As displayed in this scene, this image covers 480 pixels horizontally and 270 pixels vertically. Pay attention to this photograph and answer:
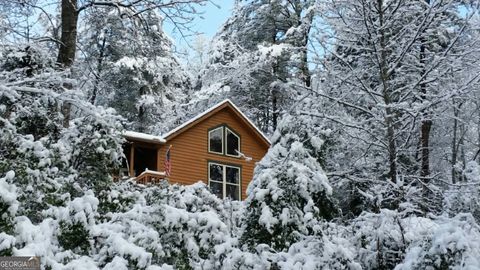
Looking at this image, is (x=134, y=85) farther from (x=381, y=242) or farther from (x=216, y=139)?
(x=381, y=242)

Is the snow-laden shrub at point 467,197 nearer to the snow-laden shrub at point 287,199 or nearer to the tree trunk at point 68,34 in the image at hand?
the snow-laden shrub at point 287,199

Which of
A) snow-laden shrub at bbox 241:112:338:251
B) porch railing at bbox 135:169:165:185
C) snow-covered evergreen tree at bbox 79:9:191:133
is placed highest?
snow-covered evergreen tree at bbox 79:9:191:133

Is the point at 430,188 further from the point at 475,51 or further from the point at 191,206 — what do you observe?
the point at 191,206

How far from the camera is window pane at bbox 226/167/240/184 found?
16688mm

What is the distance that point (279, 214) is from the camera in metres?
4.84

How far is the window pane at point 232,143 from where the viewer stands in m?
17.0

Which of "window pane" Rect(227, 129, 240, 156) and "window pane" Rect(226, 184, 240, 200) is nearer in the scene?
"window pane" Rect(226, 184, 240, 200)

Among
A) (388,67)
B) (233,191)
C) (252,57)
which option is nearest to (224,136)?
(233,191)

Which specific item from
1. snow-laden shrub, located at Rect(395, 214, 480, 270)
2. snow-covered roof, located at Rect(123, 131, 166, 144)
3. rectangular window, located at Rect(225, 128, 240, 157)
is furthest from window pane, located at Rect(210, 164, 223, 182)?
snow-laden shrub, located at Rect(395, 214, 480, 270)

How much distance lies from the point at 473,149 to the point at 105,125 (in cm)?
1449

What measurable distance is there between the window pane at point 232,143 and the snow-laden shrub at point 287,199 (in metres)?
11.5

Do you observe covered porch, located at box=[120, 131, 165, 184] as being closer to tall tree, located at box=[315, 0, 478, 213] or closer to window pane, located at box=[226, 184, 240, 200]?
window pane, located at box=[226, 184, 240, 200]

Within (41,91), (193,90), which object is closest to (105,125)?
(41,91)

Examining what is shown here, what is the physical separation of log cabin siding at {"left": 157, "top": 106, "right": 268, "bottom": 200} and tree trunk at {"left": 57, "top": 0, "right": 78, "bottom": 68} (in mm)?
7444
